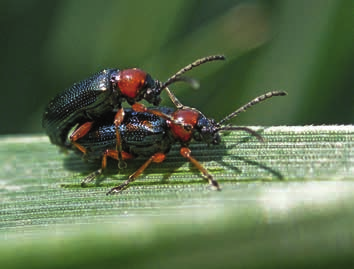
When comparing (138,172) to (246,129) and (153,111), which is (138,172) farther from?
(246,129)

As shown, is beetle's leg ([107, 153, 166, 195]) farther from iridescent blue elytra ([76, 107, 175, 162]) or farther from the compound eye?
the compound eye

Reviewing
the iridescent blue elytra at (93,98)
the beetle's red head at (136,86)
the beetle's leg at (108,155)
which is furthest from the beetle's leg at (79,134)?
the beetle's red head at (136,86)

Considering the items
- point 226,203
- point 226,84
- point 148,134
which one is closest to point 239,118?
point 226,84

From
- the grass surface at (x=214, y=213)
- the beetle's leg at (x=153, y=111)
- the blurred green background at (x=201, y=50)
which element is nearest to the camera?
the grass surface at (x=214, y=213)

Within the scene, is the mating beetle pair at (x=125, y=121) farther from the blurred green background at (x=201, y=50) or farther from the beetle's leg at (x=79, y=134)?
the blurred green background at (x=201, y=50)

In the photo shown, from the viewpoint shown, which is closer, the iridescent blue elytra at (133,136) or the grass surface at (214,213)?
the grass surface at (214,213)

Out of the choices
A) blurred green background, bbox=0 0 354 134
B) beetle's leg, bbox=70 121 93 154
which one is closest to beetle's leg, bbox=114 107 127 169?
beetle's leg, bbox=70 121 93 154

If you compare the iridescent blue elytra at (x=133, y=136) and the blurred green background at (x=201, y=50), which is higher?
the blurred green background at (x=201, y=50)
